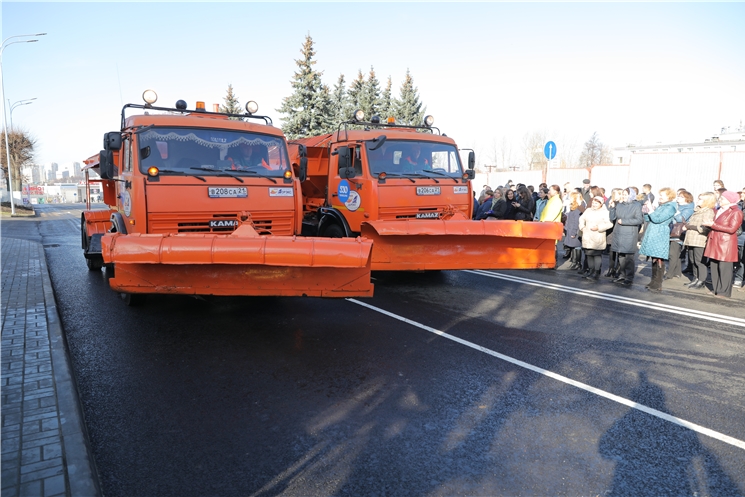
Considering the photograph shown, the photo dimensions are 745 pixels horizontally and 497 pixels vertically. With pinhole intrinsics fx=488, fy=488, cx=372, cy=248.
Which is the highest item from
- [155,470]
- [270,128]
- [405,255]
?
[270,128]

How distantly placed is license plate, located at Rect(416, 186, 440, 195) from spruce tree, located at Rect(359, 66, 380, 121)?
3528 centimetres

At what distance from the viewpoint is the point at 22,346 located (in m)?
5.26

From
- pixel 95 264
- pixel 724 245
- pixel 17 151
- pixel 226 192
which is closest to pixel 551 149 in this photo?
pixel 724 245

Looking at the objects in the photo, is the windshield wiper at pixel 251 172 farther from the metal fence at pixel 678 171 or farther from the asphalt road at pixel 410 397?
the metal fence at pixel 678 171

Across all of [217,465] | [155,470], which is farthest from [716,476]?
[155,470]

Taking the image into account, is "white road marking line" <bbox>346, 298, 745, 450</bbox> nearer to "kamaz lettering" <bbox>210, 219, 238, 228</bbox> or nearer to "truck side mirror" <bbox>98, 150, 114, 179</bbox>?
"kamaz lettering" <bbox>210, 219, 238, 228</bbox>

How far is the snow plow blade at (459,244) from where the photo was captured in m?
7.28

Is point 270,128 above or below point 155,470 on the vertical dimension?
above

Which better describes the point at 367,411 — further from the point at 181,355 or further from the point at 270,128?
the point at 270,128

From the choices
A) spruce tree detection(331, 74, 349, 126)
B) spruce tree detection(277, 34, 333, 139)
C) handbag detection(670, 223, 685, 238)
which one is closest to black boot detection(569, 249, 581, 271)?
handbag detection(670, 223, 685, 238)

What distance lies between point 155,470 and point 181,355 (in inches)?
87.7

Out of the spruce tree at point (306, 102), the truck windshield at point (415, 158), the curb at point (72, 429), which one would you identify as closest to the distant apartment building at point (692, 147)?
the spruce tree at point (306, 102)

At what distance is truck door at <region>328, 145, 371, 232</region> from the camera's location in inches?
339

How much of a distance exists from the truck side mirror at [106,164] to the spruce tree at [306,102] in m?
28.5
